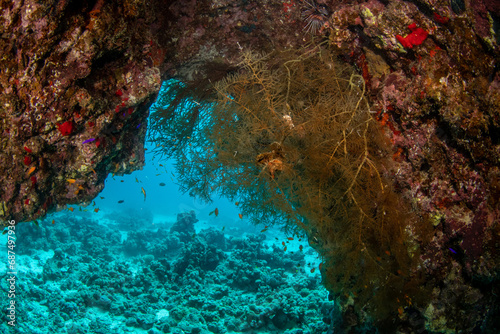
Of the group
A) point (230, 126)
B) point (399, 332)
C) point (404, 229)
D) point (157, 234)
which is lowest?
point (399, 332)

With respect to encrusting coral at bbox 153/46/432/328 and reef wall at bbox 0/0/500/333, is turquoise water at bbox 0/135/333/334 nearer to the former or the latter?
encrusting coral at bbox 153/46/432/328

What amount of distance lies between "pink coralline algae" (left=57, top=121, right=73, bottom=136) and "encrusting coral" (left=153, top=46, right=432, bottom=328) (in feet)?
8.14

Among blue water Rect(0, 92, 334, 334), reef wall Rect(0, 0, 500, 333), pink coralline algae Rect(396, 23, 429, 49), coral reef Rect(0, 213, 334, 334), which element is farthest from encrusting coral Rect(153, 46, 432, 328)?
coral reef Rect(0, 213, 334, 334)

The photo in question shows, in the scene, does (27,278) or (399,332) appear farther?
(27,278)

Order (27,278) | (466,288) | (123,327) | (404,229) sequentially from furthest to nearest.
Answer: (27,278)
(123,327)
(404,229)
(466,288)

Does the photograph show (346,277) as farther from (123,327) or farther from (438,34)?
(123,327)

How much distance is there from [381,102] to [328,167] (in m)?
1.38

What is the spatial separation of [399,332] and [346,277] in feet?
3.48

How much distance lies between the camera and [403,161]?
3.94 m

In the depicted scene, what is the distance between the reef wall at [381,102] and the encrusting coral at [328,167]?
28 cm

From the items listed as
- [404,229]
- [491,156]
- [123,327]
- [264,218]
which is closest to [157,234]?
[123,327]

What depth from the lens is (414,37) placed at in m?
3.44

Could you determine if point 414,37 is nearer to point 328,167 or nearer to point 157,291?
point 328,167

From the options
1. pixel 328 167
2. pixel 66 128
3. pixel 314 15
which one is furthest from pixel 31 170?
pixel 314 15
